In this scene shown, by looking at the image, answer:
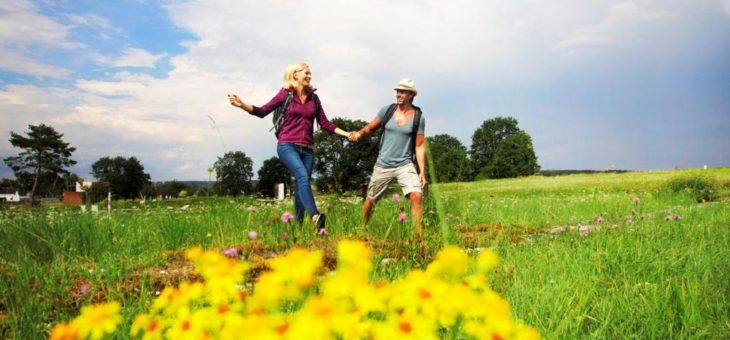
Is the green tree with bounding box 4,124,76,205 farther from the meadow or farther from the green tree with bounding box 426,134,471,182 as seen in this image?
the meadow

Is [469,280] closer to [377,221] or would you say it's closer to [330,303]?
[330,303]

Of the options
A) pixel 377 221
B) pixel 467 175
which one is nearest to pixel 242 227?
pixel 377 221

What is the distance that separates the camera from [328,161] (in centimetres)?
5006

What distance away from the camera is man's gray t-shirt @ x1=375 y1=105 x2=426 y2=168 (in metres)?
6.51

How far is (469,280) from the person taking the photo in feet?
4.59

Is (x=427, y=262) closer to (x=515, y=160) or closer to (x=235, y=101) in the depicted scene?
(x=235, y=101)

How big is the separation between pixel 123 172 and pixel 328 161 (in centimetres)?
5568

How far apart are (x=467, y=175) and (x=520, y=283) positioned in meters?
55.7

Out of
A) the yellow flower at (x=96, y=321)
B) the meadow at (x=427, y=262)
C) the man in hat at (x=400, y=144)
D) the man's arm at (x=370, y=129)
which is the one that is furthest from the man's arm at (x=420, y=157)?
the yellow flower at (x=96, y=321)

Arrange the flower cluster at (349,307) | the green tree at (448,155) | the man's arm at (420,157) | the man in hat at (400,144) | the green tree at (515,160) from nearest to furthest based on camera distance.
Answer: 1. the flower cluster at (349,307)
2. the man in hat at (400,144)
3. the man's arm at (420,157)
4. the green tree at (448,155)
5. the green tree at (515,160)

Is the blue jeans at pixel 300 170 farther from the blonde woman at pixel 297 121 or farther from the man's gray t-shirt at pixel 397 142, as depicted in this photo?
the man's gray t-shirt at pixel 397 142

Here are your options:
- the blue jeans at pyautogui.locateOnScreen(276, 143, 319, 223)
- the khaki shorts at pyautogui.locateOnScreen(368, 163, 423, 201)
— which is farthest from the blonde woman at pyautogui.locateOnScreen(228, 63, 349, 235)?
the khaki shorts at pyautogui.locateOnScreen(368, 163, 423, 201)

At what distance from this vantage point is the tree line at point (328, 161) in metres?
48.1

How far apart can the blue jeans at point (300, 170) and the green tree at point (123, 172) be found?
88947 millimetres
